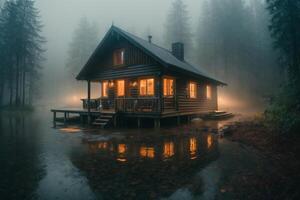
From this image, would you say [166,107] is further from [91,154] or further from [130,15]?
[130,15]

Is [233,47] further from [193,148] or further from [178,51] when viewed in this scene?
[193,148]

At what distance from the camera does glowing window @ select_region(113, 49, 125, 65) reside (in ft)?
50.6

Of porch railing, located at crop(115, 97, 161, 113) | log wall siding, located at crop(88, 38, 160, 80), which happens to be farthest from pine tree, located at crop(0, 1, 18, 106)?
porch railing, located at crop(115, 97, 161, 113)

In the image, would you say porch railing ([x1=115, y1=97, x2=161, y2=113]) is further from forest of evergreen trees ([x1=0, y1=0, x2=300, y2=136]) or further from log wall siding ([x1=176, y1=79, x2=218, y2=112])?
A: forest of evergreen trees ([x1=0, y1=0, x2=300, y2=136])

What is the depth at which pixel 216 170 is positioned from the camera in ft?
15.4

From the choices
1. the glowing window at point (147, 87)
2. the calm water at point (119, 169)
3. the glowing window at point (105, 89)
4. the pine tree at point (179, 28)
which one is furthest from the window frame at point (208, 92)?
the pine tree at point (179, 28)

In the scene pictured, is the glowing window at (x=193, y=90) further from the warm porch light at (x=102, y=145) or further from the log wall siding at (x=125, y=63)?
the warm porch light at (x=102, y=145)

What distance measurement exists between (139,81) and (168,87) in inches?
97.0

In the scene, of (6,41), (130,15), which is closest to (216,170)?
(6,41)

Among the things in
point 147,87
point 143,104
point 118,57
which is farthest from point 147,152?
point 118,57

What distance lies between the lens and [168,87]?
14383mm

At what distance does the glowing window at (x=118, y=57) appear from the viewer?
15.4 m

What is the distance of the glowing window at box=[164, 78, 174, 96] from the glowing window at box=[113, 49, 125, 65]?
4.01 m

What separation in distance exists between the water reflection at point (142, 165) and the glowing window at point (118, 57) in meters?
8.99
